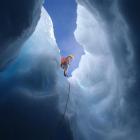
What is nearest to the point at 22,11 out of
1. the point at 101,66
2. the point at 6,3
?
the point at 6,3

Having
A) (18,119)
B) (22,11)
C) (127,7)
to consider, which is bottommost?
(18,119)

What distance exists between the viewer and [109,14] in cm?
570

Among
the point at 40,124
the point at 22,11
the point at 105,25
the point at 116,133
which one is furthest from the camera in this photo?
the point at 116,133

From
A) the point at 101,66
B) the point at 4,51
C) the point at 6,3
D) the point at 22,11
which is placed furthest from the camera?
the point at 101,66

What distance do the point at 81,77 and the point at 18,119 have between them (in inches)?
139

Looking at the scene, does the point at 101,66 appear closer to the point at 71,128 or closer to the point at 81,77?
the point at 81,77

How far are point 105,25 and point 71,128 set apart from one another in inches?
94.1

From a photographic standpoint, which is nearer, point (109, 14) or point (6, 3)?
point (6, 3)

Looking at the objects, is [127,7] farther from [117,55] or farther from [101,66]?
[101,66]

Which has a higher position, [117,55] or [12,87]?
[117,55]

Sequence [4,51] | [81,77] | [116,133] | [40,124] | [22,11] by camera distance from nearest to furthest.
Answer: [22,11]
[4,51]
[40,124]
[116,133]
[81,77]

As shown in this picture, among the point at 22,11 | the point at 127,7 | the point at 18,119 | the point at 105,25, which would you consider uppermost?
the point at 105,25

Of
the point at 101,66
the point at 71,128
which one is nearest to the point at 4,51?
the point at 71,128

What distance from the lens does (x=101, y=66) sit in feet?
24.4
